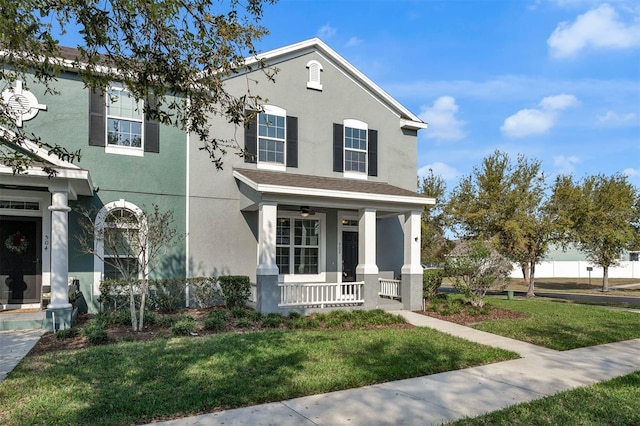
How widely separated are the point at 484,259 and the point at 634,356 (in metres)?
5.14

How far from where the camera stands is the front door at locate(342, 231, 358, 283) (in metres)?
15.2

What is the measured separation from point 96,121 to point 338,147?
738cm

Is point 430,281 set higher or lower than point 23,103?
lower

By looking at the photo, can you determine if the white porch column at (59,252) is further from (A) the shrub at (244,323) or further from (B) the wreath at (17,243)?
(A) the shrub at (244,323)

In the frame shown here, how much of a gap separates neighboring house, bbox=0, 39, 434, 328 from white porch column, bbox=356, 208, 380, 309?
3 cm

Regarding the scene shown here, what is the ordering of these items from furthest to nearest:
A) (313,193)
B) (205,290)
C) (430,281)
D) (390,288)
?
(390,288), (430,281), (205,290), (313,193)

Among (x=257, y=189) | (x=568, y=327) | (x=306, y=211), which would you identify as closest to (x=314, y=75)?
(x=306, y=211)

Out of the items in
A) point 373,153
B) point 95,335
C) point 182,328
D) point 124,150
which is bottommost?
point 182,328

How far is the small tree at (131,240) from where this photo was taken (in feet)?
31.0

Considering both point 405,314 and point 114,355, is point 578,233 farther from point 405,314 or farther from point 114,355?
point 114,355

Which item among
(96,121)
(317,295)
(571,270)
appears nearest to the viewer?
(96,121)

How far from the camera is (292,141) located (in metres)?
14.0

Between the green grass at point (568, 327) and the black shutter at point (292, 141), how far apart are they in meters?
7.32

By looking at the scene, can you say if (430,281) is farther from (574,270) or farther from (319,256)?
(574,270)
